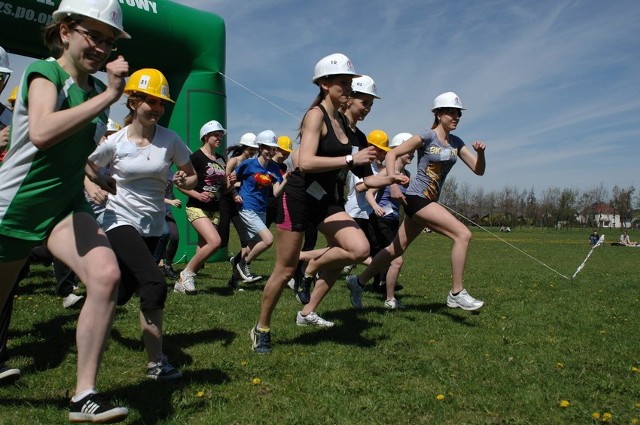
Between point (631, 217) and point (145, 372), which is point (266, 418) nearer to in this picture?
point (145, 372)

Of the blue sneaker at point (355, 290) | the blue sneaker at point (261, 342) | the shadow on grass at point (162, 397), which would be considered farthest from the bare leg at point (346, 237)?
the blue sneaker at point (355, 290)

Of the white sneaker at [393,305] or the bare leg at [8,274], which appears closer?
the bare leg at [8,274]

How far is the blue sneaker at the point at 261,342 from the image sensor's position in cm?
477

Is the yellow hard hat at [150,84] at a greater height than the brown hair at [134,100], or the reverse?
the yellow hard hat at [150,84]

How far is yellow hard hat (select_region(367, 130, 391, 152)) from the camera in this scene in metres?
7.73

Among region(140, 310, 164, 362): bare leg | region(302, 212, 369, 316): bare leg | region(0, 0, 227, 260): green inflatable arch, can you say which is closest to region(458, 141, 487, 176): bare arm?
region(302, 212, 369, 316): bare leg

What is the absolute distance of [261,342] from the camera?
Result: 480 cm

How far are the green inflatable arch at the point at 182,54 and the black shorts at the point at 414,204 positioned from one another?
663cm

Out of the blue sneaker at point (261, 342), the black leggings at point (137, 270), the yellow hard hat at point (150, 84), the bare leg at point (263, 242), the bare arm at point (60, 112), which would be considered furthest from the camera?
the bare leg at point (263, 242)

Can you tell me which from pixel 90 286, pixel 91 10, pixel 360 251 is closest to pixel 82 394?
pixel 90 286

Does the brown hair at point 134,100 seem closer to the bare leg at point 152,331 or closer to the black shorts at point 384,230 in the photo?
the bare leg at point 152,331

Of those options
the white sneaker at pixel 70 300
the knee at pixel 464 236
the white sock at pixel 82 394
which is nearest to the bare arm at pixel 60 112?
the white sock at pixel 82 394

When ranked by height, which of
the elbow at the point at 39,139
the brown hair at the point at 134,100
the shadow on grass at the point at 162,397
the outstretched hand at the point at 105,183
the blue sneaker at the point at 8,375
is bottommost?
the shadow on grass at the point at 162,397

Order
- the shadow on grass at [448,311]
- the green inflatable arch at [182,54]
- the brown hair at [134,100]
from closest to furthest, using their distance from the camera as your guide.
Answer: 1. the brown hair at [134,100]
2. the shadow on grass at [448,311]
3. the green inflatable arch at [182,54]
